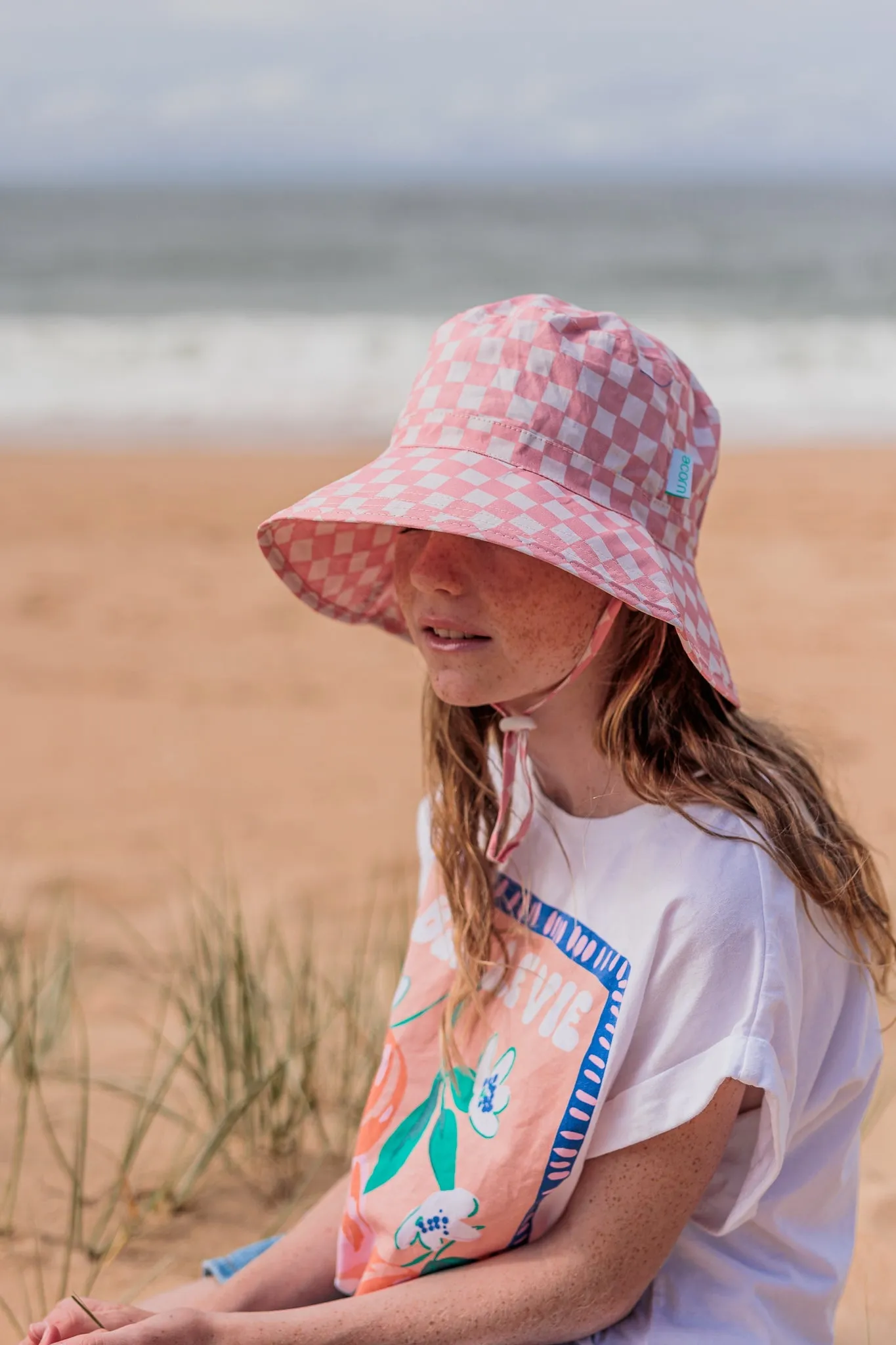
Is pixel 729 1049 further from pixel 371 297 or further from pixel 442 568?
pixel 371 297

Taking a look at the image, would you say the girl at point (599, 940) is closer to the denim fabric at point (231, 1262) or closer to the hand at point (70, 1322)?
the hand at point (70, 1322)

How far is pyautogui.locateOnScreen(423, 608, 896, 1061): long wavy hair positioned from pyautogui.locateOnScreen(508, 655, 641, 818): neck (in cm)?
2

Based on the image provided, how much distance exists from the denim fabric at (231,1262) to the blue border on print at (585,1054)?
46cm

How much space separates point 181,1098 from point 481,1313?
4.70 ft

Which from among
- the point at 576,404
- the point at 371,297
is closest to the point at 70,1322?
the point at 576,404

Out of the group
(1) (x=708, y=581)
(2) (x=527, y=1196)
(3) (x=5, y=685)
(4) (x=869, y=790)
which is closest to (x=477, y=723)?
(2) (x=527, y=1196)

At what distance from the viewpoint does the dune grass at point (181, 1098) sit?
2.16 m

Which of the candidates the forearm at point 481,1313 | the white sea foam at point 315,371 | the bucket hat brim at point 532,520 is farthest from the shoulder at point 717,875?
the white sea foam at point 315,371

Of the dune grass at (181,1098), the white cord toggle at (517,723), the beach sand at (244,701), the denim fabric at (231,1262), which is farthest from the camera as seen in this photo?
the beach sand at (244,701)

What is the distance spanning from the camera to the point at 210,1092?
2.26 m

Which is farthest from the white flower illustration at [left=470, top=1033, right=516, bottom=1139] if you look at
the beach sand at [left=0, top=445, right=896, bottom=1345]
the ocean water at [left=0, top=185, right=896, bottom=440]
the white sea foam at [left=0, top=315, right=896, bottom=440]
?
the ocean water at [left=0, top=185, right=896, bottom=440]

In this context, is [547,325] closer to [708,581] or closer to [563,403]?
[563,403]

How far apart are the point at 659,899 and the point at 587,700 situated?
251 millimetres

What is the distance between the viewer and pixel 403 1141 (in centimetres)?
149
